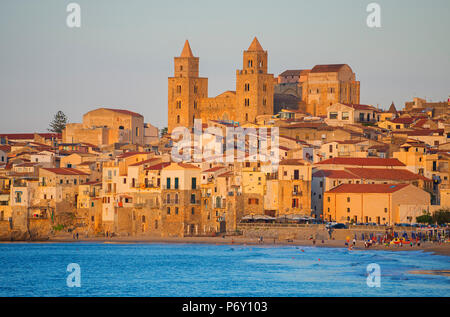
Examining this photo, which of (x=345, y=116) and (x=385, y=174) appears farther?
(x=345, y=116)

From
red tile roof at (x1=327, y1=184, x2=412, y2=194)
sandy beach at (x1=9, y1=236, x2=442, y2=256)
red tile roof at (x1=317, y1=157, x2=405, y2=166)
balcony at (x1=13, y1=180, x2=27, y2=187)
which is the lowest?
sandy beach at (x1=9, y1=236, x2=442, y2=256)

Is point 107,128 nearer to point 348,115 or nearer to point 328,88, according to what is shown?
point 348,115

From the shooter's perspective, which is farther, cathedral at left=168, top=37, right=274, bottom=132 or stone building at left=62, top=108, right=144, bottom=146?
cathedral at left=168, top=37, right=274, bottom=132

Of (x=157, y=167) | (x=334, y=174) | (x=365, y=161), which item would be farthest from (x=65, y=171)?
(x=365, y=161)

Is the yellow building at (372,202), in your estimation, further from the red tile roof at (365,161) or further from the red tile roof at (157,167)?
the red tile roof at (157,167)

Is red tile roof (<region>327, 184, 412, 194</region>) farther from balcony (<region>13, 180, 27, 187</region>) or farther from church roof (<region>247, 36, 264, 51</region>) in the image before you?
church roof (<region>247, 36, 264, 51</region>)

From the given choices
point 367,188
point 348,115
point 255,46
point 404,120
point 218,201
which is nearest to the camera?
point 367,188

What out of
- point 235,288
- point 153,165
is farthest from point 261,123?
point 235,288

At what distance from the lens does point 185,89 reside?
510 feet

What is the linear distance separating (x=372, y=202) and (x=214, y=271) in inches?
641

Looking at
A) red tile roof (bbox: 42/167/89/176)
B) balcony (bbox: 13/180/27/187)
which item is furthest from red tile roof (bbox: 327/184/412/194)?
balcony (bbox: 13/180/27/187)

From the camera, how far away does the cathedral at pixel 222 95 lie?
5802 inches

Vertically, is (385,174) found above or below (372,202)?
above

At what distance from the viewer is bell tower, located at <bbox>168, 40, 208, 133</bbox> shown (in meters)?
154
